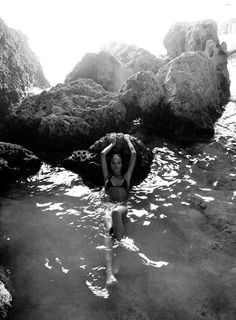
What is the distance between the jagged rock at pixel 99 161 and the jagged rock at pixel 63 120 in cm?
119

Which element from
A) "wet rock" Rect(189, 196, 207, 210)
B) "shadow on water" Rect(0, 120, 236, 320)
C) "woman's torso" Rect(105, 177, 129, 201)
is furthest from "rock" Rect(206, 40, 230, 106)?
"woman's torso" Rect(105, 177, 129, 201)

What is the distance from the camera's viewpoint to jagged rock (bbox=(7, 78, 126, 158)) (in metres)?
13.3

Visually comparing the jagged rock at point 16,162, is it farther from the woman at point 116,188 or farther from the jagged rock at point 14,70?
the jagged rock at point 14,70

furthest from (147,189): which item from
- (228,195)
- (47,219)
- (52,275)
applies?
(52,275)

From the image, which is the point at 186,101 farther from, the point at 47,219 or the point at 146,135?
the point at 47,219

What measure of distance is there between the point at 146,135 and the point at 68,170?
3958mm

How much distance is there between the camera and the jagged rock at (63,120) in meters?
13.3

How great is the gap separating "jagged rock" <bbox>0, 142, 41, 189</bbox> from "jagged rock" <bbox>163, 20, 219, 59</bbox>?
1216 cm

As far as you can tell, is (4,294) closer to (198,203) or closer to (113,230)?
(113,230)

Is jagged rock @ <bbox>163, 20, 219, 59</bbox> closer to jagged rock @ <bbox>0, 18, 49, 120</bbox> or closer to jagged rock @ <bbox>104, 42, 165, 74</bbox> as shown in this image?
jagged rock @ <bbox>104, 42, 165, 74</bbox>

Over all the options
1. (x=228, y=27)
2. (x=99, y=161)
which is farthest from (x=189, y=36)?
(x=228, y=27)

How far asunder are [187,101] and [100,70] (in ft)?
19.8

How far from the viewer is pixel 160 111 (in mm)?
14977

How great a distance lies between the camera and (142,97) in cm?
1481
